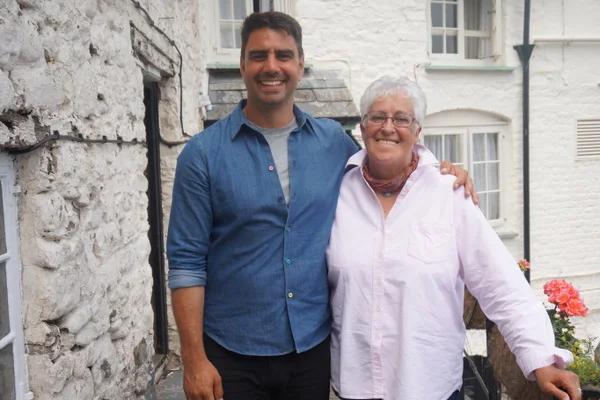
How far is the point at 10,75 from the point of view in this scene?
176 centimetres

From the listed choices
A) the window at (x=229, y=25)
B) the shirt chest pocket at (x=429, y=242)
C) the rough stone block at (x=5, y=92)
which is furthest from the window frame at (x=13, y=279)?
the window at (x=229, y=25)

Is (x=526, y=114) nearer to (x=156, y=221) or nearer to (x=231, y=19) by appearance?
(x=231, y=19)

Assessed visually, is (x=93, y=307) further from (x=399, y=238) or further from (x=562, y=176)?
(x=562, y=176)

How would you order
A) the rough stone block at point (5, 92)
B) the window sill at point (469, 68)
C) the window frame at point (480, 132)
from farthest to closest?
the window frame at point (480, 132), the window sill at point (469, 68), the rough stone block at point (5, 92)

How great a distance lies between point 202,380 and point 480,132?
736 centimetres

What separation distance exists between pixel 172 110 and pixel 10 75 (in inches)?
107

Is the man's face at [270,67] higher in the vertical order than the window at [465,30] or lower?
lower

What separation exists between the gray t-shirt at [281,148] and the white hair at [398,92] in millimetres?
316

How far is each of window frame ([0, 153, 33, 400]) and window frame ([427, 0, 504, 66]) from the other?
7112mm

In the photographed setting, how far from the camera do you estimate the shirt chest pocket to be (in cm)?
205

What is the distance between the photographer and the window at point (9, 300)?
1.86 metres

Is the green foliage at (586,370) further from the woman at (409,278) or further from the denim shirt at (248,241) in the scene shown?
the denim shirt at (248,241)

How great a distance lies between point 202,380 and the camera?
6.51 feet

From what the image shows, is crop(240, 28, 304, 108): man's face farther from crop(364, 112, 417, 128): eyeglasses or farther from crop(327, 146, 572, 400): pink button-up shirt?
crop(327, 146, 572, 400): pink button-up shirt
